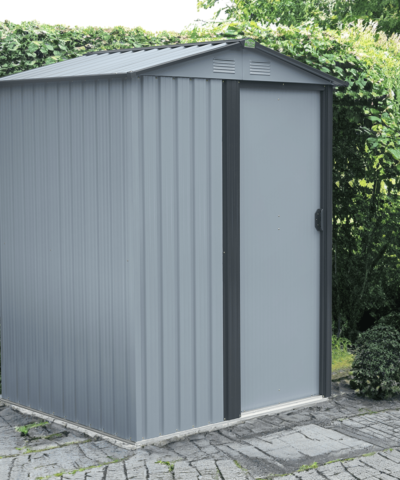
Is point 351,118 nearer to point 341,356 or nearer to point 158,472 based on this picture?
point 341,356

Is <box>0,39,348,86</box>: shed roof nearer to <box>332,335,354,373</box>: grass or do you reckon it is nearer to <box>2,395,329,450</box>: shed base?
<box>2,395,329,450</box>: shed base

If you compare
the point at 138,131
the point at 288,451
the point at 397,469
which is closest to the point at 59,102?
the point at 138,131

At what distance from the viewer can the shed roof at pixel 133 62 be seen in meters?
4.86

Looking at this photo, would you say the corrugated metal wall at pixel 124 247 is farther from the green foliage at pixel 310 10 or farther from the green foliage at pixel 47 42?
the green foliage at pixel 310 10

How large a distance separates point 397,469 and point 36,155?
137 inches

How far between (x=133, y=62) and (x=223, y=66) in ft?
2.15

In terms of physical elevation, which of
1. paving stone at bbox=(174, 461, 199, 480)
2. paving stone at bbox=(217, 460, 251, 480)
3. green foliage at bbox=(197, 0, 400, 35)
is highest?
green foliage at bbox=(197, 0, 400, 35)

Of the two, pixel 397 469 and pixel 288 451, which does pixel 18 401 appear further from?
pixel 397 469

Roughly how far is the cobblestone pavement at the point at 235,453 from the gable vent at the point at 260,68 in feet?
8.80

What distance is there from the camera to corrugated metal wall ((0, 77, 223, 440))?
484 centimetres

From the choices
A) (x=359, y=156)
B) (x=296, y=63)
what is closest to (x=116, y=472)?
(x=296, y=63)

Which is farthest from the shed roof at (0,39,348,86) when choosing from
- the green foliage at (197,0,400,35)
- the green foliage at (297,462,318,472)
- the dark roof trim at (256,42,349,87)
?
the green foliage at (197,0,400,35)

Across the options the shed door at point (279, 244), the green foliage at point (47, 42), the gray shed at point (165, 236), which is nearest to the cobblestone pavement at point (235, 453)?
the gray shed at point (165, 236)

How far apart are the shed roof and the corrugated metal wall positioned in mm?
97
